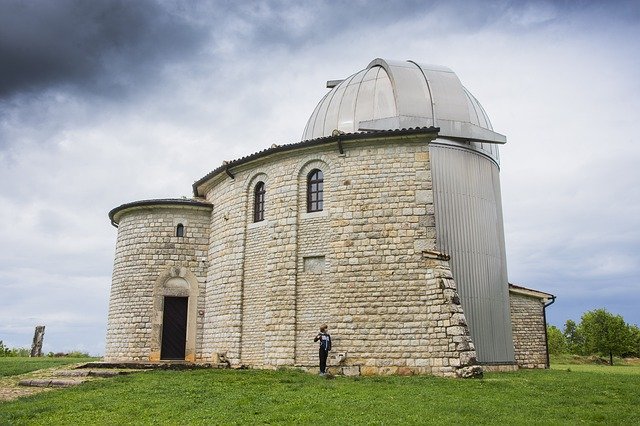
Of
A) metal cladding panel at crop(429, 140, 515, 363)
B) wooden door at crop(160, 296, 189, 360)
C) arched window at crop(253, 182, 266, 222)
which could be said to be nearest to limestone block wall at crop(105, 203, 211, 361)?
wooden door at crop(160, 296, 189, 360)

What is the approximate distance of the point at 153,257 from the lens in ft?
66.7

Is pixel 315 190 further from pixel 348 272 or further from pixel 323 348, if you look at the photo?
pixel 323 348

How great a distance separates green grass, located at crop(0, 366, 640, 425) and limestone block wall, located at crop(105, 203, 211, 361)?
6.38 m

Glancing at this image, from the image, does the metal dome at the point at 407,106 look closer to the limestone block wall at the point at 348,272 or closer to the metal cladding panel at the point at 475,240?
the metal cladding panel at the point at 475,240

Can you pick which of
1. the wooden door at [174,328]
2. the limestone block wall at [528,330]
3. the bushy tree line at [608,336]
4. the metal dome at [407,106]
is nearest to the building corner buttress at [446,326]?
the metal dome at [407,106]

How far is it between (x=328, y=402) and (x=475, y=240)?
9.87 m

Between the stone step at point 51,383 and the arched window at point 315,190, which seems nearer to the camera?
the stone step at point 51,383

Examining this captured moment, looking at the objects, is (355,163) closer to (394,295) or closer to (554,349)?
(394,295)

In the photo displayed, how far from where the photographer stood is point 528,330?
21641mm

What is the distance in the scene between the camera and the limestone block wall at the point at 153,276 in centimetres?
1961

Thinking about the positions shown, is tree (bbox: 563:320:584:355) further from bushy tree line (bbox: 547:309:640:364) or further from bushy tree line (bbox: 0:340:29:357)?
bushy tree line (bbox: 0:340:29:357)

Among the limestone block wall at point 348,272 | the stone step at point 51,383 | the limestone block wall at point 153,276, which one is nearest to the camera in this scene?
the stone step at point 51,383

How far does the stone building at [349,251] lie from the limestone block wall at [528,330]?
2.6 inches

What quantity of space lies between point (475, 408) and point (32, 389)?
1002 cm
